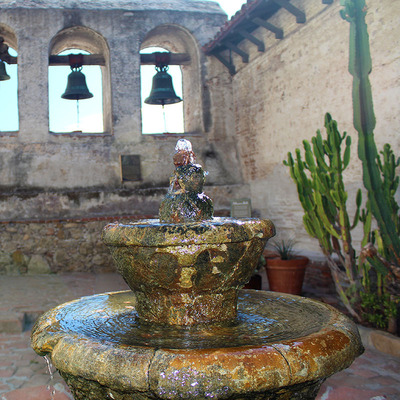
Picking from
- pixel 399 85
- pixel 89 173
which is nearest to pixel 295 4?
pixel 399 85

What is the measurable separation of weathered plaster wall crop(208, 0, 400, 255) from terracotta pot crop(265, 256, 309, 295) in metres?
0.75

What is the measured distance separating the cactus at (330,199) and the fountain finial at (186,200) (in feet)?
6.53

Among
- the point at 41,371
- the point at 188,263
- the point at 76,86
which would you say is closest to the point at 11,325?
the point at 41,371

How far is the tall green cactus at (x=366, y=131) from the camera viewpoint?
4.11 meters

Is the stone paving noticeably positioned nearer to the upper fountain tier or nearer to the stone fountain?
the stone fountain

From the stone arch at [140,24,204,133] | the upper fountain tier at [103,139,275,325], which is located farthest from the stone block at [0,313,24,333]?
the stone arch at [140,24,204,133]

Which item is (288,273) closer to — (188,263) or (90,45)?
(188,263)

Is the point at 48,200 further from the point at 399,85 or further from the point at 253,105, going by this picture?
the point at 399,85

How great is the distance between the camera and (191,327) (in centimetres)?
247

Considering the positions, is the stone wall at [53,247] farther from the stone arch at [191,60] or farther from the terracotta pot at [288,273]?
the terracotta pot at [288,273]

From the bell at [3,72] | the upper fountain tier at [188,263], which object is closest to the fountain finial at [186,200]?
the upper fountain tier at [188,263]

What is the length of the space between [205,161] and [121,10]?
3.42 meters

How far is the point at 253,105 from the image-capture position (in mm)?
8555

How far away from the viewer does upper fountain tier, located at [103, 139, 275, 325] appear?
7.39 feet
